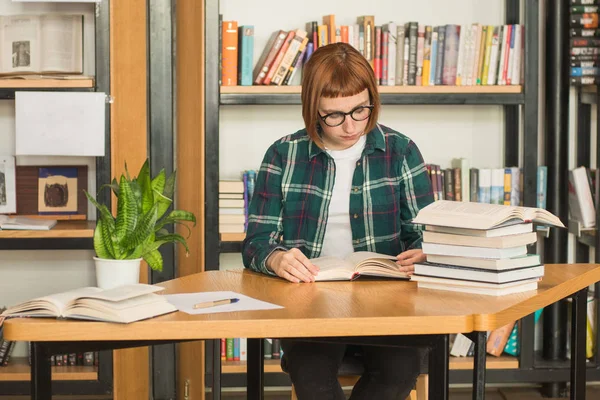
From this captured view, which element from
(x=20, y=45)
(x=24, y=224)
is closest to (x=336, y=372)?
(x=24, y=224)

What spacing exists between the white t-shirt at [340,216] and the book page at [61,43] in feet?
4.80

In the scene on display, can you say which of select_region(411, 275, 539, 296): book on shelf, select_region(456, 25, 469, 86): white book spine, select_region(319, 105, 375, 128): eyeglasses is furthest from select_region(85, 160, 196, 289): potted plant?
select_region(456, 25, 469, 86): white book spine

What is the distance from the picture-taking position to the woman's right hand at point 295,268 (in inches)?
79.9

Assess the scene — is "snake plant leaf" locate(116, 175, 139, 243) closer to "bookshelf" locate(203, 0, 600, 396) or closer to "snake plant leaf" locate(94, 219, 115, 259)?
"snake plant leaf" locate(94, 219, 115, 259)

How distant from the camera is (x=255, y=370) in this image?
7.20 ft

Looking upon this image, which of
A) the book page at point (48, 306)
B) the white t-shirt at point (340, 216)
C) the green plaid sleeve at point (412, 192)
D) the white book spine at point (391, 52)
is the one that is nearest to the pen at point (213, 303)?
the book page at point (48, 306)

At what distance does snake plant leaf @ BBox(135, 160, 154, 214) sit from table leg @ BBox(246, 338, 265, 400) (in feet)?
2.50

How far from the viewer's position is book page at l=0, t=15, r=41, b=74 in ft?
11.2

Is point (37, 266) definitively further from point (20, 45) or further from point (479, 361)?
point (479, 361)

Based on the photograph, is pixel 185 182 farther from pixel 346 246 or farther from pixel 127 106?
pixel 346 246

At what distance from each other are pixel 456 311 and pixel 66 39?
230 cm

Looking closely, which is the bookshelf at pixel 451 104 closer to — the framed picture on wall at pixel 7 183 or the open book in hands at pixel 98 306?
the framed picture on wall at pixel 7 183

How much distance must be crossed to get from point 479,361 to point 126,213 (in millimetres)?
1373

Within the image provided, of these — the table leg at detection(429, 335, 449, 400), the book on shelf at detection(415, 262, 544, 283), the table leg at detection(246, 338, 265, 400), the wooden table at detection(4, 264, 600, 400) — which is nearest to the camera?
the wooden table at detection(4, 264, 600, 400)
